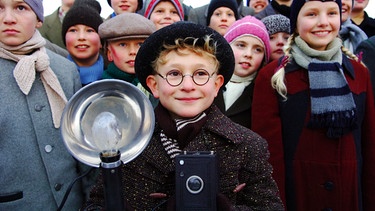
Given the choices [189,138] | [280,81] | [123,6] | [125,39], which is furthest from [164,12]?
[189,138]

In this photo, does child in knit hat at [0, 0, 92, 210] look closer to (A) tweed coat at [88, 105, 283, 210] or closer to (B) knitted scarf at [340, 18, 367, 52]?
(A) tweed coat at [88, 105, 283, 210]

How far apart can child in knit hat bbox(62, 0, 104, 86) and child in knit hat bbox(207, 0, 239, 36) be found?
1054 millimetres

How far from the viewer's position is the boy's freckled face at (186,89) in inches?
55.1

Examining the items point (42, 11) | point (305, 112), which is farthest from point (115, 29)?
point (305, 112)

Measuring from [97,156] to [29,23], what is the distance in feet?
3.43

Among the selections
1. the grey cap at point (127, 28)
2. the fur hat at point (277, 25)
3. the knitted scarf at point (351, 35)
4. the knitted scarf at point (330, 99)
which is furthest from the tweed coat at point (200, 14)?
the knitted scarf at point (330, 99)

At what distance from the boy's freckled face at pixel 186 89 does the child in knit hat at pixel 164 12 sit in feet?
4.76

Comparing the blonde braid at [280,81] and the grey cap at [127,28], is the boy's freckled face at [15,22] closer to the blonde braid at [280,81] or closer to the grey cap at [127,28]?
the grey cap at [127,28]

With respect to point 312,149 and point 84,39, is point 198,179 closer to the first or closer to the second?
point 312,149

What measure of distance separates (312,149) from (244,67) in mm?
675

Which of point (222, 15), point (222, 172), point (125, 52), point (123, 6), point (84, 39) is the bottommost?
point (222, 172)

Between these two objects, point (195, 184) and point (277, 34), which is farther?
point (277, 34)

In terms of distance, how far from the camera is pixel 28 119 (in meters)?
1.77

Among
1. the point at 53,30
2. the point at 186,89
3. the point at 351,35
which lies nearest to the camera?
the point at 186,89
